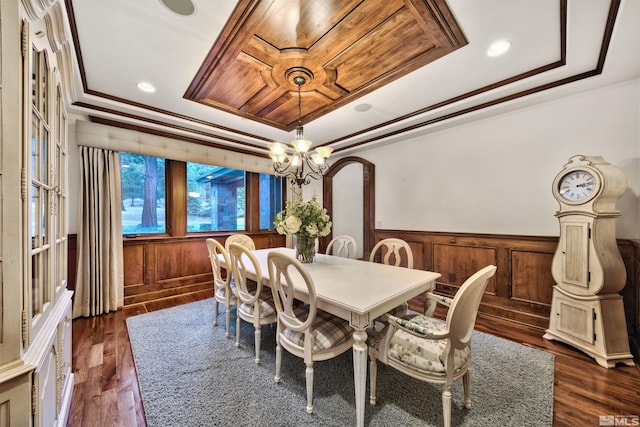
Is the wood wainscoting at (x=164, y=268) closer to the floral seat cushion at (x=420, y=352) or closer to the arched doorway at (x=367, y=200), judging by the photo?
the arched doorway at (x=367, y=200)

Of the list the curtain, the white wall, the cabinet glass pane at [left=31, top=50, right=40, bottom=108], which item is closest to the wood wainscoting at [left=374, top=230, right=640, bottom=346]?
the white wall

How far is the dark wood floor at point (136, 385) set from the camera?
1521mm

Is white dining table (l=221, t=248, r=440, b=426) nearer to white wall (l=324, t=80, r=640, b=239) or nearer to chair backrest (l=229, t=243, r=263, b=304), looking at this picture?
chair backrest (l=229, t=243, r=263, b=304)

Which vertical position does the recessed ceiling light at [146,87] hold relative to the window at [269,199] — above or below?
above

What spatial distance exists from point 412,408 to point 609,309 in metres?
2.00

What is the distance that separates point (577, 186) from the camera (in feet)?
7.18

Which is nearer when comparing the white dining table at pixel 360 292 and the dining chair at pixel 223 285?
the white dining table at pixel 360 292

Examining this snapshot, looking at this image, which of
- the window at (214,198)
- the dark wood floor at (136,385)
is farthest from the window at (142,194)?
the dark wood floor at (136,385)

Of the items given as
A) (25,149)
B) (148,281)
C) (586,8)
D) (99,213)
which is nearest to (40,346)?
(25,149)

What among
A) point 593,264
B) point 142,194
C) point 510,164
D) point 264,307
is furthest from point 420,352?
point 142,194

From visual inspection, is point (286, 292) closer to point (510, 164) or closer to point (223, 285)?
point (223, 285)

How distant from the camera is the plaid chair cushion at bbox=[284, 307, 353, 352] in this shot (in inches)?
61.9

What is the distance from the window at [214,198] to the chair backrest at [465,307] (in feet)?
13.2

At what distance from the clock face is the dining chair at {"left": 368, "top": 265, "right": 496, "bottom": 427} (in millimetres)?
1657
